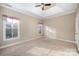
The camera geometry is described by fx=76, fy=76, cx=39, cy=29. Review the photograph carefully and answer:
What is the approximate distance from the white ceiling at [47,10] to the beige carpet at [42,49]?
64 cm

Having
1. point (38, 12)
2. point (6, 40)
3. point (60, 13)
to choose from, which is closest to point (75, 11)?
point (60, 13)

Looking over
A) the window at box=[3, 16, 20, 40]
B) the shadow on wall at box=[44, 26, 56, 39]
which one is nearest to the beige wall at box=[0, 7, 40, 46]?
the window at box=[3, 16, 20, 40]

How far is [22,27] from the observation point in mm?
1834

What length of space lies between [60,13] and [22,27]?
3.17 feet

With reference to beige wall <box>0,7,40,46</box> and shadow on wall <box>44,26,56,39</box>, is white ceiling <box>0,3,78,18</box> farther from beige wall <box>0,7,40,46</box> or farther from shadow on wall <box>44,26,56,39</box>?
shadow on wall <box>44,26,56,39</box>

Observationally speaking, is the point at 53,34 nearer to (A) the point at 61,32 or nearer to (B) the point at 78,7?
(A) the point at 61,32

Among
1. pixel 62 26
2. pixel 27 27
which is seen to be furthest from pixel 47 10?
pixel 27 27

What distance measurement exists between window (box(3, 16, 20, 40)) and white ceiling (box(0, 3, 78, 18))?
0.31m

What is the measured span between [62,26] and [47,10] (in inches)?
20.8

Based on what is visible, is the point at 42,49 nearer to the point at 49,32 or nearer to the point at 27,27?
the point at 49,32

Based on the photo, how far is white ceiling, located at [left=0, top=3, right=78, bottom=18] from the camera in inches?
67.0

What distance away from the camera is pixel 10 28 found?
1723 mm

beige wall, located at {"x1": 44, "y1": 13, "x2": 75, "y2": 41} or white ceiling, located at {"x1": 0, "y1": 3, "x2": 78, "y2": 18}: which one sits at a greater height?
white ceiling, located at {"x1": 0, "y1": 3, "x2": 78, "y2": 18}

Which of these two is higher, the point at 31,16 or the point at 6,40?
the point at 31,16
